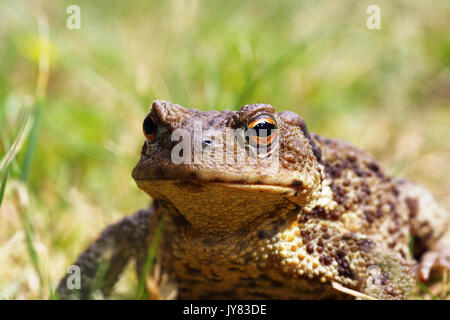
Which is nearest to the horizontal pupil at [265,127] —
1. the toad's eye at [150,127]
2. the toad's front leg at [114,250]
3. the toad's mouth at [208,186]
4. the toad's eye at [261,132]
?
the toad's eye at [261,132]

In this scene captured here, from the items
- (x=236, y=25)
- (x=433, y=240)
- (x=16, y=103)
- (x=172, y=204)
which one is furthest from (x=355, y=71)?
(x=172, y=204)

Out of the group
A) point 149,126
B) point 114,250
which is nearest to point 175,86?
point 114,250

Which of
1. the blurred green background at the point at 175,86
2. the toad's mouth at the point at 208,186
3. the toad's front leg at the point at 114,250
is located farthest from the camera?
the blurred green background at the point at 175,86

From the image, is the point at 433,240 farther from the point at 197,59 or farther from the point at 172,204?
the point at 197,59

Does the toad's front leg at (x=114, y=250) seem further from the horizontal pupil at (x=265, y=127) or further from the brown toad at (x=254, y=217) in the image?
the horizontal pupil at (x=265, y=127)

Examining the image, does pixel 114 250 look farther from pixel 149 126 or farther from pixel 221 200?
pixel 221 200

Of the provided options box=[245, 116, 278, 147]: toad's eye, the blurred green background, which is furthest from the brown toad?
the blurred green background

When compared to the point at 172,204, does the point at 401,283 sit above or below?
below

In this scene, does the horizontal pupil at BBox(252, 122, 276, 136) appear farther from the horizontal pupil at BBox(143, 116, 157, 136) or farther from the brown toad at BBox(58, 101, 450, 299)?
the horizontal pupil at BBox(143, 116, 157, 136)
